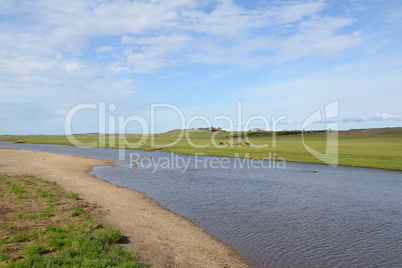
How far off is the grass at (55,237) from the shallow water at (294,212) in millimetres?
5859

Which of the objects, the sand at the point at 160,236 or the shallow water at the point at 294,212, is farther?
the shallow water at the point at 294,212

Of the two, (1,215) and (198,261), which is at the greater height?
(1,215)

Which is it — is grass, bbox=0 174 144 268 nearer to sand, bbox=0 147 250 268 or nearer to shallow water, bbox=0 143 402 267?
sand, bbox=0 147 250 268

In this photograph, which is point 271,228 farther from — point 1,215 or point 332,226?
point 1,215

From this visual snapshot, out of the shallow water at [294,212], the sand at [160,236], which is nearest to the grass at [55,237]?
the sand at [160,236]

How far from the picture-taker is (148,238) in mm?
13266

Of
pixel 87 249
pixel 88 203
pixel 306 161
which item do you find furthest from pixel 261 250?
pixel 306 161

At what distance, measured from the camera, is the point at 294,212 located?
19.6m

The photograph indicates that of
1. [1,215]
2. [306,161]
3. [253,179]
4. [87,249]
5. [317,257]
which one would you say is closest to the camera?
[87,249]

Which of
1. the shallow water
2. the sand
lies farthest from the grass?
the shallow water

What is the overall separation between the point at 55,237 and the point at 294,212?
15203 mm

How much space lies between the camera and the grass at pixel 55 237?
373 inches

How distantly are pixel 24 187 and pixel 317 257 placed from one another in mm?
21804

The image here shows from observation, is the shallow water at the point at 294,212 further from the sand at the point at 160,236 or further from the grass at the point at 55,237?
the grass at the point at 55,237
